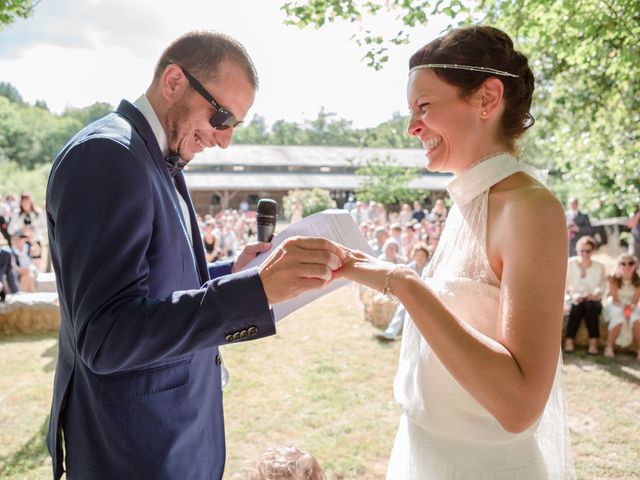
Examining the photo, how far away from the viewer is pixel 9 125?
169 ft

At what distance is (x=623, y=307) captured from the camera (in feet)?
26.7

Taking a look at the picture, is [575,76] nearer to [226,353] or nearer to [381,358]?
[381,358]

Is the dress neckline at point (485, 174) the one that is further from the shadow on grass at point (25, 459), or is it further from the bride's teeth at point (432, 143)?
the shadow on grass at point (25, 459)

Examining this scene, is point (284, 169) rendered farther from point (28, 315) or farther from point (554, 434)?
point (554, 434)

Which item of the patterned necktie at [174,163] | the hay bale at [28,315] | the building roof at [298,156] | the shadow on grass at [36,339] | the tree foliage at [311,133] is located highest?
the tree foliage at [311,133]

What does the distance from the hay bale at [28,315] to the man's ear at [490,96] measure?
379 inches

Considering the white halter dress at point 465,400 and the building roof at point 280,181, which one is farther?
the building roof at point 280,181

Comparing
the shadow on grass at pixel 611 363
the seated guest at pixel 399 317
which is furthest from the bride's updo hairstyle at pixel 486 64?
the seated guest at pixel 399 317

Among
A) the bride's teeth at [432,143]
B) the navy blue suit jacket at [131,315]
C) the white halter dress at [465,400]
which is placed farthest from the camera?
the bride's teeth at [432,143]

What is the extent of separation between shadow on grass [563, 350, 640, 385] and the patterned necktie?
7566mm

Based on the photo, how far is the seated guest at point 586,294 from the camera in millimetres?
8227

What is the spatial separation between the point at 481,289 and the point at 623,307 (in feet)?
26.8

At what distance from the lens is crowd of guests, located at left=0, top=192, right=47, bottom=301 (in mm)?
10180

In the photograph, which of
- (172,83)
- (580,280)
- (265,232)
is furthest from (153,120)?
(580,280)
